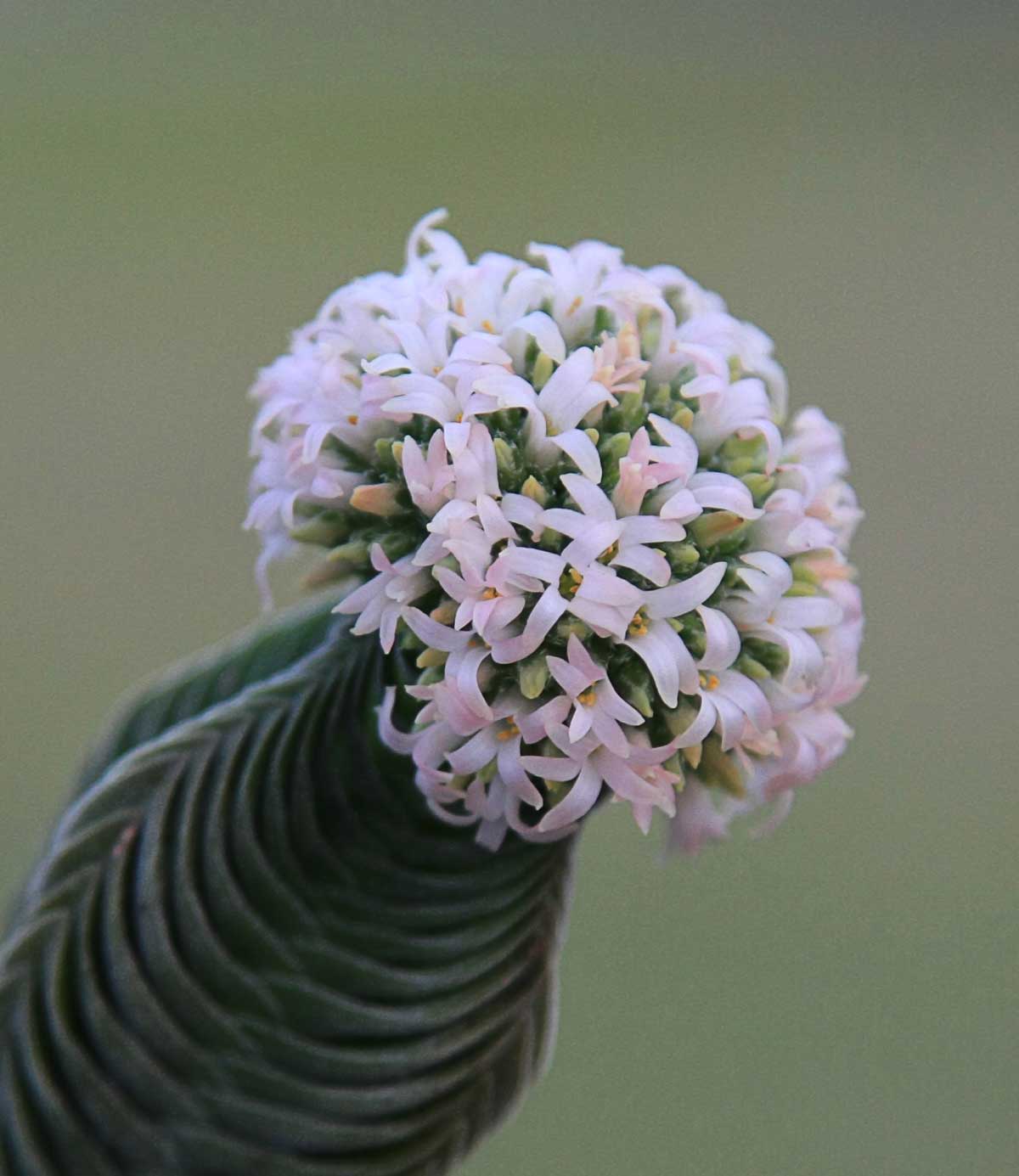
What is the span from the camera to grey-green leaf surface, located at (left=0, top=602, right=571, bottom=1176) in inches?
33.4

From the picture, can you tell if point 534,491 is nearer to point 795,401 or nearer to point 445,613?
point 445,613

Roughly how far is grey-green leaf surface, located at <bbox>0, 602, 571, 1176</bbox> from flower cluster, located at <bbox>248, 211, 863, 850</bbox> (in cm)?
5

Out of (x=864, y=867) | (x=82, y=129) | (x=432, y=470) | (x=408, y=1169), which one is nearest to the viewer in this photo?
(x=432, y=470)

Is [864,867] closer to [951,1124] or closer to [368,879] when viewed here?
[951,1124]

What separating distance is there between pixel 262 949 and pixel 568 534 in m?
0.31

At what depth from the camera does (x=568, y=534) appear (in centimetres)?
77

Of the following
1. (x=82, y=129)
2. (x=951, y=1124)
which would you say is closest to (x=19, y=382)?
(x=82, y=129)

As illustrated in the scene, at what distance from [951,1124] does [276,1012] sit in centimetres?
215

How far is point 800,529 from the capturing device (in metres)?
0.84

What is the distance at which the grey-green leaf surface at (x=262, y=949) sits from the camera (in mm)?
850

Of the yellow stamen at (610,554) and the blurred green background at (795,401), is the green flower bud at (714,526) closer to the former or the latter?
the yellow stamen at (610,554)

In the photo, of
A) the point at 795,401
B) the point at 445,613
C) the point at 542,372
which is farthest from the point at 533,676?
the point at 795,401

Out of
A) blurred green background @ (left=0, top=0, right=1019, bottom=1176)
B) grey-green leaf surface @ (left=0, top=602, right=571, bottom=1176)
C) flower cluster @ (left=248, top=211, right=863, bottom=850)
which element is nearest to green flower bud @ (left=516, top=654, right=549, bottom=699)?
flower cluster @ (left=248, top=211, right=863, bottom=850)

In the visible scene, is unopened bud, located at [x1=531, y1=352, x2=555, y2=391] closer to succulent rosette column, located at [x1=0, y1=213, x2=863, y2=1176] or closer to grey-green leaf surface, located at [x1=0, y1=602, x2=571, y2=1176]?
succulent rosette column, located at [x1=0, y1=213, x2=863, y2=1176]
